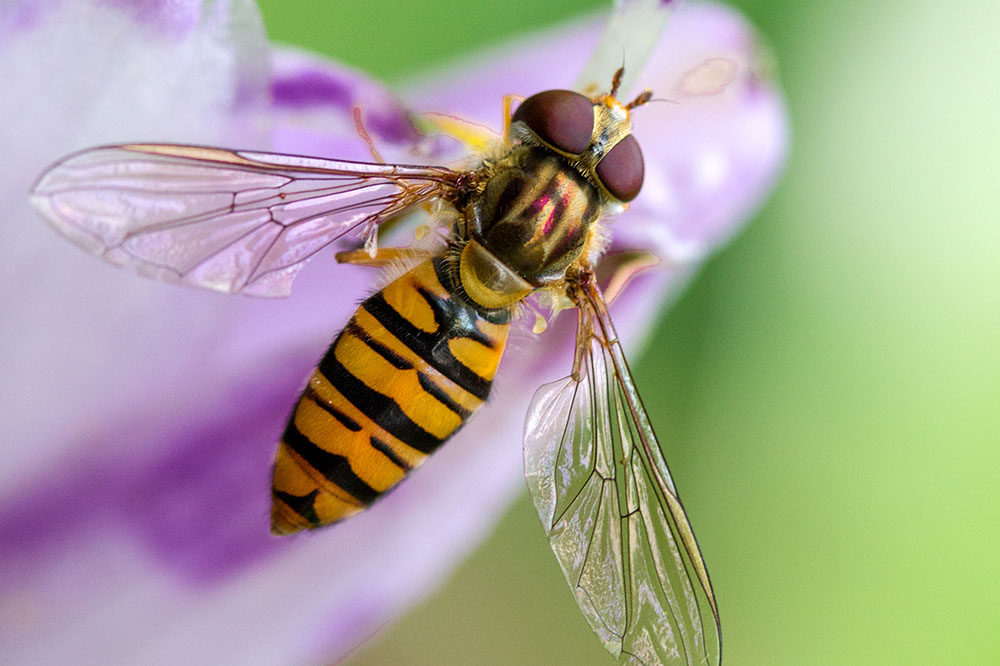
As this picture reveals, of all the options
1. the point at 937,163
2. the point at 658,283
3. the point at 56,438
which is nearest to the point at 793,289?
the point at 937,163

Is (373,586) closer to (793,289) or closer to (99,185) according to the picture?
(99,185)

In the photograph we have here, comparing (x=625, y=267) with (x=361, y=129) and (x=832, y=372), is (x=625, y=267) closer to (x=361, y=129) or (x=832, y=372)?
(x=361, y=129)

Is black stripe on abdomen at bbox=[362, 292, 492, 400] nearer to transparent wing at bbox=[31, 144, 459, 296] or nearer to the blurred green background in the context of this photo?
transparent wing at bbox=[31, 144, 459, 296]

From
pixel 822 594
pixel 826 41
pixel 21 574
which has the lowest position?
pixel 822 594

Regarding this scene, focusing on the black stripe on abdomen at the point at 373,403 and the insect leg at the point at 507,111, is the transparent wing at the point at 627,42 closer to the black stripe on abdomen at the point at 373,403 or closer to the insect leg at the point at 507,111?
the insect leg at the point at 507,111

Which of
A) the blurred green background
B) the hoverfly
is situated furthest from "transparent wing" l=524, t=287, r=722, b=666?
the blurred green background

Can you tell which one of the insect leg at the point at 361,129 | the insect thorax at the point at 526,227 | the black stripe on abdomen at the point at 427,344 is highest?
the insect leg at the point at 361,129

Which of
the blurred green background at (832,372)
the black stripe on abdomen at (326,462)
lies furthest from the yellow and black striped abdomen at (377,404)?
the blurred green background at (832,372)
